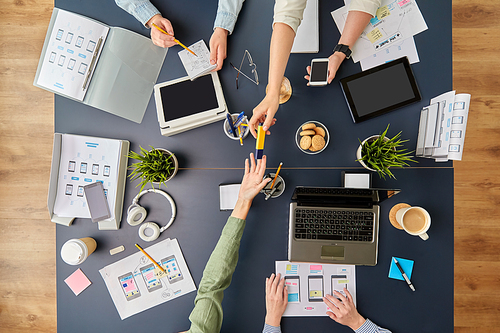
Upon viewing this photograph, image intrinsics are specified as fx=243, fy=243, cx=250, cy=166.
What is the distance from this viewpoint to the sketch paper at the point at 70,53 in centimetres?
117

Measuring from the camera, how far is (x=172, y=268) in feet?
3.84

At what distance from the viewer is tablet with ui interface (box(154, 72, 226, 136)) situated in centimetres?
114

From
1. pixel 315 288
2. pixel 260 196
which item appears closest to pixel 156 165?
pixel 260 196

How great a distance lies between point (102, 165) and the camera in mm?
1181

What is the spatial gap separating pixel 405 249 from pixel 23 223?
2.55 meters

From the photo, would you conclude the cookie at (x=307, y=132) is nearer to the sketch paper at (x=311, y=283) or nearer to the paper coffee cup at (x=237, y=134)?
the paper coffee cup at (x=237, y=134)

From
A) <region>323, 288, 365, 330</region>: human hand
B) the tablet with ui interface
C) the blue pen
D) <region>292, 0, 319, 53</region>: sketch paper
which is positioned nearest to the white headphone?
the tablet with ui interface

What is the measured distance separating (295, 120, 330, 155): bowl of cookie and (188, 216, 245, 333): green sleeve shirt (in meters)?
0.44

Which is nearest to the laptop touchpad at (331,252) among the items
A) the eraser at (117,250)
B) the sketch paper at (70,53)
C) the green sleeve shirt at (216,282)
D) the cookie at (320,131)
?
the green sleeve shirt at (216,282)

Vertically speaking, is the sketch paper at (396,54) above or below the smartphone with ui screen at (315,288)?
above

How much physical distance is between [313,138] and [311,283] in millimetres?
674

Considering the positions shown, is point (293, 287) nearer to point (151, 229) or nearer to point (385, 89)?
point (151, 229)

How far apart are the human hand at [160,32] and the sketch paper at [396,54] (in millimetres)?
944

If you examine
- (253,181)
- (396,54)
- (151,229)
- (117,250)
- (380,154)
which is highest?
(396,54)
